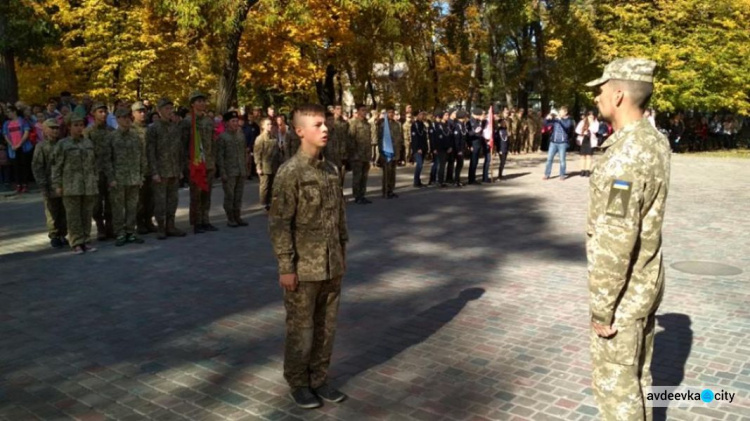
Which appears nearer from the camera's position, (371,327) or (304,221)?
(304,221)

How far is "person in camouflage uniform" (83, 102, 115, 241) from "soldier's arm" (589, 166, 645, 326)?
8.94 metres

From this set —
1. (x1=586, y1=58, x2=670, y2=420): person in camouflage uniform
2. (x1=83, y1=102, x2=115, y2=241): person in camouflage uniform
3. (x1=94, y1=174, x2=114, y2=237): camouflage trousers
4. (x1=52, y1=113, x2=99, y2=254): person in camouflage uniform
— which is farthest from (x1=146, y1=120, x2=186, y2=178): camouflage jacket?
(x1=586, y1=58, x2=670, y2=420): person in camouflage uniform

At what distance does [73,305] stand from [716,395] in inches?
251

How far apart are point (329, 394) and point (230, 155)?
809 cm

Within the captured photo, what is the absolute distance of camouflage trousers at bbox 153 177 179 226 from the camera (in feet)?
36.2

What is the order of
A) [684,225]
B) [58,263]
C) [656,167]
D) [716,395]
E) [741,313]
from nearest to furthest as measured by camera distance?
[656,167] < [716,395] < [741,313] < [58,263] < [684,225]

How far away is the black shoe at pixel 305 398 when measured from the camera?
4.73 meters

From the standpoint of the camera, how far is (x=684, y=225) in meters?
11.9

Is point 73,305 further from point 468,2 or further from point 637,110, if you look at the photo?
point 468,2

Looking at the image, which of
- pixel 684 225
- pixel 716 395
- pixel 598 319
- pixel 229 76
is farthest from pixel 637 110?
pixel 229 76

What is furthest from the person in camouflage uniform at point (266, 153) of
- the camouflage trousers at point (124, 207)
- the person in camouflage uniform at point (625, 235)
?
the person in camouflage uniform at point (625, 235)

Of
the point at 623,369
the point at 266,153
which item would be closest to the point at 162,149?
the point at 266,153

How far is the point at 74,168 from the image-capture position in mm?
9898

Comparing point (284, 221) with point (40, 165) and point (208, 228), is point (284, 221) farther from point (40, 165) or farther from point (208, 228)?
point (208, 228)
